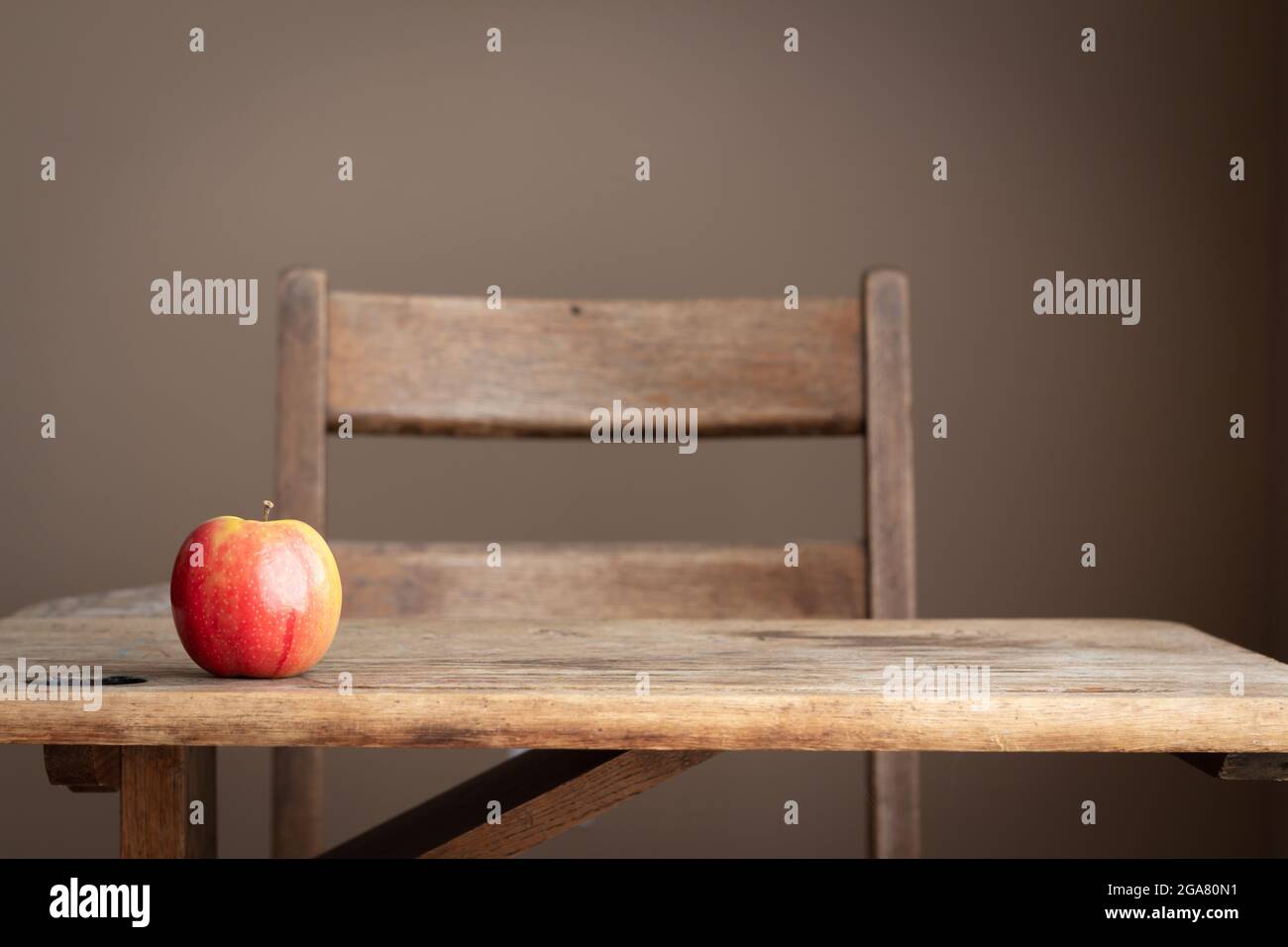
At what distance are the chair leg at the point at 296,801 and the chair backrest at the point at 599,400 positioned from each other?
0.48 ft

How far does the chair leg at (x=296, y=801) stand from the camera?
1.25 m

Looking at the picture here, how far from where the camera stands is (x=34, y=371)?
2.50m

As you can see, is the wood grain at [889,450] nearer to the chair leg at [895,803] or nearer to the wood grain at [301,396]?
the chair leg at [895,803]

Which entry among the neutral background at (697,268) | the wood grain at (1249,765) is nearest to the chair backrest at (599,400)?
the wood grain at (1249,765)

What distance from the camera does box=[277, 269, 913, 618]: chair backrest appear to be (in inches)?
52.5
